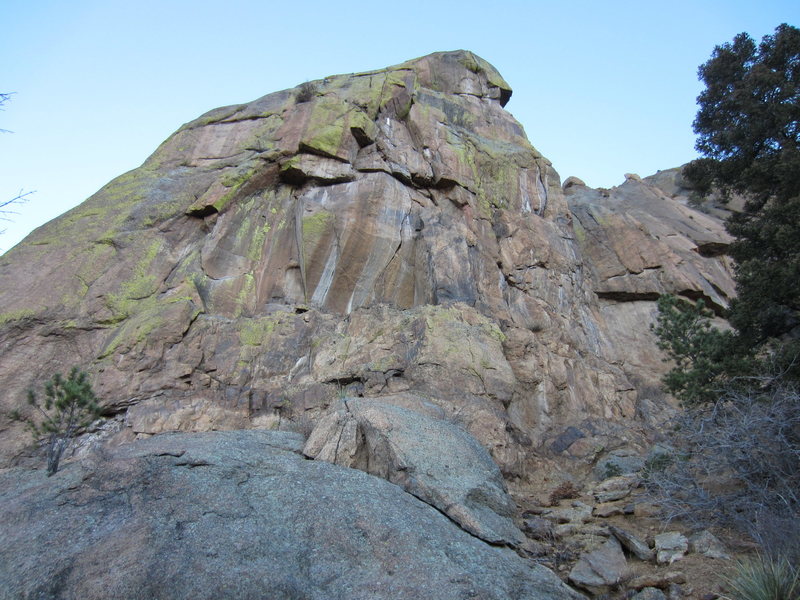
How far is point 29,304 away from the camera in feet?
61.2

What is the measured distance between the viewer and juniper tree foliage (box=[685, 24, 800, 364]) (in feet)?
40.6

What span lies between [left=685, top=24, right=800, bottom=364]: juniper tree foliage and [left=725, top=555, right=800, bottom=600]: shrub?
708cm

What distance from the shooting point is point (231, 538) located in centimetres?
686

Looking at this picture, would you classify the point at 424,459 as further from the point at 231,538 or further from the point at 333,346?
the point at 333,346

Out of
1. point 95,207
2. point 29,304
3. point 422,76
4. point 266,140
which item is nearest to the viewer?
point 29,304

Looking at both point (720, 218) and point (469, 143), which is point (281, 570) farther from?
point (720, 218)

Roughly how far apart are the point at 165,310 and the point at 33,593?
1398 cm

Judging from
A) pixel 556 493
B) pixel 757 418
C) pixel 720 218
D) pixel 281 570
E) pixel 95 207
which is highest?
pixel 720 218

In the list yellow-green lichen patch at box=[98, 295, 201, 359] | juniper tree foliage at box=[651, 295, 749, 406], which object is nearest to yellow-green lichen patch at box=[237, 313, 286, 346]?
yellow-green lichen patch at box=[98, 295, 201, 359]

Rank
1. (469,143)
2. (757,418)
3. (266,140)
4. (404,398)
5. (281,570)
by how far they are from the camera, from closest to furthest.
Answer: (281,570) < (757,418) < (404,398) < (266,140) < (469,143)

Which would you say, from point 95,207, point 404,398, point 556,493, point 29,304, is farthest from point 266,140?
point 556,493

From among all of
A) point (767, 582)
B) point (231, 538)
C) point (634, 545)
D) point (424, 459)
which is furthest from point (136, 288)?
point (767, 582)

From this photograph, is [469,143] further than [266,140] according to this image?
Yes

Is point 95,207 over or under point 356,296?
over
